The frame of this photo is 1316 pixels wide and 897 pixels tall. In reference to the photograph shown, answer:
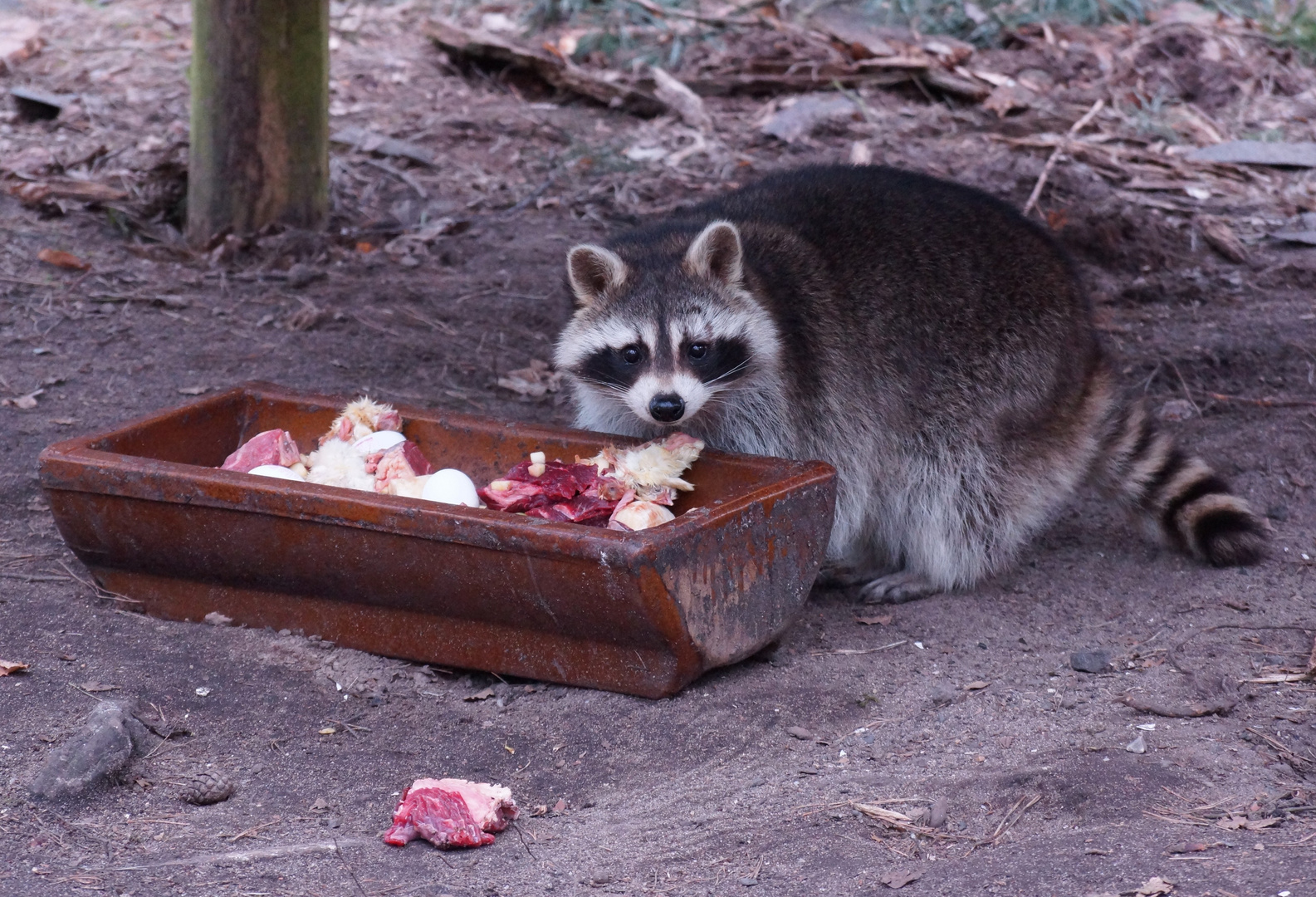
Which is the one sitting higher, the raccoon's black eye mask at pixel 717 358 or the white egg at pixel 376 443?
the raccoon's black eye mask at pixel 717 358

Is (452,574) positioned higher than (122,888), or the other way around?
(452,574)

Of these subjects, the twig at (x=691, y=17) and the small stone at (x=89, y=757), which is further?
the twig at (x=691, y=17)

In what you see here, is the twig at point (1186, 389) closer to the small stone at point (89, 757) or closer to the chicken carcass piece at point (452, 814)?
the chicken carcass piece at point (452, 814)

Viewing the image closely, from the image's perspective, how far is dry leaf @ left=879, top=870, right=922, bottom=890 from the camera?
2082 millimetres

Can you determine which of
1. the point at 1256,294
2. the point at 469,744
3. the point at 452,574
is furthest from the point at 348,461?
the point at 1256,294

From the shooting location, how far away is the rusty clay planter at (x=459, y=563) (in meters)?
2.62

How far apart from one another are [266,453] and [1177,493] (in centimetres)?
224

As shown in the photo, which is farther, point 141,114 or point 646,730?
point 141,114

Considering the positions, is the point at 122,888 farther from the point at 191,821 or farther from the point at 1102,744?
the point at 1102,744

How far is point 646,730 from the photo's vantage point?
2.66m

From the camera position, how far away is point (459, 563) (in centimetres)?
270

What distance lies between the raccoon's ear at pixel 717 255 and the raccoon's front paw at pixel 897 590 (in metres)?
0.90

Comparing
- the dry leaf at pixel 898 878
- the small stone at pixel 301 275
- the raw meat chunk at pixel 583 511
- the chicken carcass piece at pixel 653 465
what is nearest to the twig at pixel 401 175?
the small stone at pixel 301 275

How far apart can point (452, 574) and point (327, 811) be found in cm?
54
